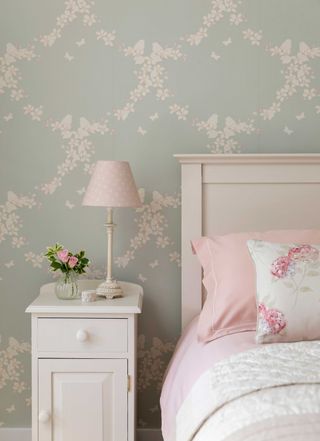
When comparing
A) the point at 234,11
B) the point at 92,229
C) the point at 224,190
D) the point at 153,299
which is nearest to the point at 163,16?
the point at 234,11

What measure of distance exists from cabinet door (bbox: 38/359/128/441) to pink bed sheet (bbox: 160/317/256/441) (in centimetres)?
22

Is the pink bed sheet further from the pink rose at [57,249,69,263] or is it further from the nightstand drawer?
the pink rose at [57,249,69,263]

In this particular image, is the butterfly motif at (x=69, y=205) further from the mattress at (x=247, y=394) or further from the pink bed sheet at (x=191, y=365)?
the mattress at (x=247, y=394)

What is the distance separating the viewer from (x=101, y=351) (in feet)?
7.65

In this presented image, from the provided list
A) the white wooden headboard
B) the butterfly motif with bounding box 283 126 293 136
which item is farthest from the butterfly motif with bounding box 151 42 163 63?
the butterfly motif with bounding box 283 126 293 136

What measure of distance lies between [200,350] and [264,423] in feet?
2.53

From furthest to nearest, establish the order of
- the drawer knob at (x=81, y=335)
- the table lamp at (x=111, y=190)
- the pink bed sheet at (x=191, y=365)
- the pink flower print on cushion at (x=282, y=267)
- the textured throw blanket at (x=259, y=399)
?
the table lamp at (x=111, y=190)
the drawer knob at (x=81, y=335)
the pink flower print on cushion at (x=282, y=267)
the pink bed sheet at (x=191, y=365)
the textured throw blanket at (x=259, y=399)

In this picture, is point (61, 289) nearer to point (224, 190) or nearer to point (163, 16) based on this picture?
point (224, 190)

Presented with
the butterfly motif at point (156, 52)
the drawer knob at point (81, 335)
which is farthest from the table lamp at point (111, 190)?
the butterfly motif at point (156, 52)

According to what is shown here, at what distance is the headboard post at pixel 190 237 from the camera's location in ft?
8.63

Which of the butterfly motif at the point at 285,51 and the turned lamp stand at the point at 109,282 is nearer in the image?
the turned lamp stand at the point at 109,282

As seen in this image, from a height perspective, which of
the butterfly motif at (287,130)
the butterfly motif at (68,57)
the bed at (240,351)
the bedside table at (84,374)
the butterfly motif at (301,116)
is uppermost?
the butterfly motif at (68,57)

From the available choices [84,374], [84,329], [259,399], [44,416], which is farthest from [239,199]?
A: [259,399]

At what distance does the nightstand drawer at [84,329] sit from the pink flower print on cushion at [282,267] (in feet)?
2.05
